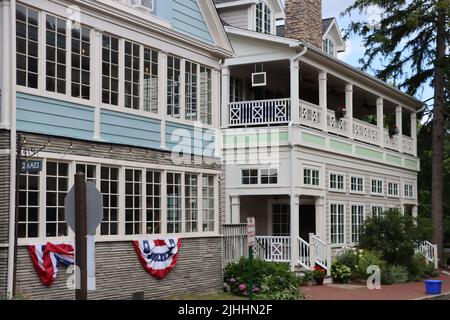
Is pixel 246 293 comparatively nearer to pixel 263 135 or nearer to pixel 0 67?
pixel 263 135

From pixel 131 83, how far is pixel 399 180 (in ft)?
64.1

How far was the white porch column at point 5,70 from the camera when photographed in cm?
1242

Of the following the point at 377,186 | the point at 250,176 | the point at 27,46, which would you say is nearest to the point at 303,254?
the point at 250,176

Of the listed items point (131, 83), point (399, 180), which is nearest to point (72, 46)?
point (131, 83)

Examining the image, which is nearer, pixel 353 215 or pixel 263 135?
pixel 263 135

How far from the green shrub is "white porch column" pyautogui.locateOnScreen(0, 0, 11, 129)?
13.7m

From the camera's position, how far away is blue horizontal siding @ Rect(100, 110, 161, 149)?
590 inches

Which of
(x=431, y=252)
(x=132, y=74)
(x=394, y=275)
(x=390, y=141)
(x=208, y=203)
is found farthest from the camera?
(x=390, y=141)

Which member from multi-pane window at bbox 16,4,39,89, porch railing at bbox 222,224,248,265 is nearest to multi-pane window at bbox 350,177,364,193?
porch railing at bbox 222,224,248,265

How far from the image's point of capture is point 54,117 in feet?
44.5

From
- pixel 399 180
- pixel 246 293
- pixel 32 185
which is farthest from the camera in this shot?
pixel 399 180

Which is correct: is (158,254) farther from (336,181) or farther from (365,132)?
(365,132)

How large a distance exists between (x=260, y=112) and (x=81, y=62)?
10.0 m

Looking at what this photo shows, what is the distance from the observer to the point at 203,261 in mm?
17734
